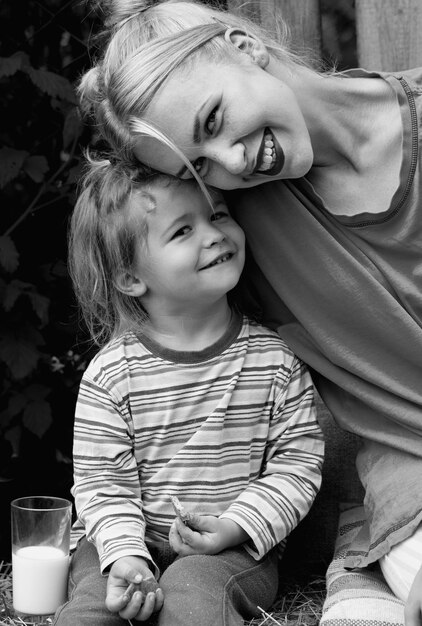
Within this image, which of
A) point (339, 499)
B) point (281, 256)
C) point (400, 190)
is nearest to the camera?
point (400, 190)

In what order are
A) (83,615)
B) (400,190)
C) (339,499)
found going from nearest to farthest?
1. (83,615)
2. (400,190)
3. (339,499)

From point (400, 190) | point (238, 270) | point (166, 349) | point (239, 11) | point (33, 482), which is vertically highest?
point (239, 11)

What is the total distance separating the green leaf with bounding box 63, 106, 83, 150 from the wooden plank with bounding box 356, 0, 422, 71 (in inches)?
32.2

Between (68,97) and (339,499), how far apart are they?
1.31 m

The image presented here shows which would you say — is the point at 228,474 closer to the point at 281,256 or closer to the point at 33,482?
the point at 281,256

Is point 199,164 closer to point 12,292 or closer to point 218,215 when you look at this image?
point 218,215

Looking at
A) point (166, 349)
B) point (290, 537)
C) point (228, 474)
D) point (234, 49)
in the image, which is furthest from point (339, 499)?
point (234, 49)

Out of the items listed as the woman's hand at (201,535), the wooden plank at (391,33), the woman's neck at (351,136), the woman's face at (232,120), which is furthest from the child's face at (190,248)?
the wooden plank at (391,33)

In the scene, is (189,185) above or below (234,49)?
below

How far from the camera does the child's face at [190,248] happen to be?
2.35m

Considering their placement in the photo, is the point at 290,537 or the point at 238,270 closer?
the point at 238,270

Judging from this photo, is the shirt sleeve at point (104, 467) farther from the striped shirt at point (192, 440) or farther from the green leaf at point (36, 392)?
the green leaf at point (36, 392)

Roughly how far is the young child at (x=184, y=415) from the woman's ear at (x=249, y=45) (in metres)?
0.30

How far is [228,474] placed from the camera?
2424 millimetres
